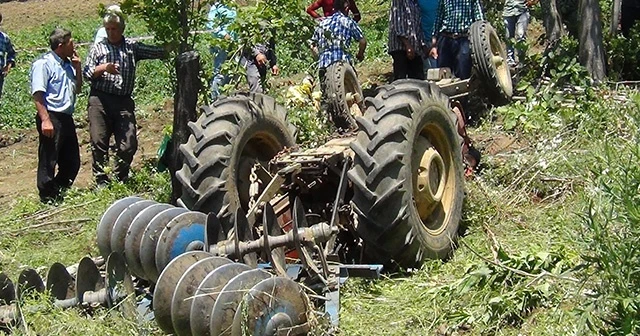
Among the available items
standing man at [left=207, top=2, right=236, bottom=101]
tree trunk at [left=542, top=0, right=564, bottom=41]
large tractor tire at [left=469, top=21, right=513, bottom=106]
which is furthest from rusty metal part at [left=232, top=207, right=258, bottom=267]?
tree trunk at [left=542, top=0, right=564, bottom=41]

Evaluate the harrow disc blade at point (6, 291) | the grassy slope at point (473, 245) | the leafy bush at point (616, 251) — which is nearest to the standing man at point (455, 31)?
the grassy slope at point (473, 245)

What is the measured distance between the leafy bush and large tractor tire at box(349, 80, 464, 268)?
1.74m

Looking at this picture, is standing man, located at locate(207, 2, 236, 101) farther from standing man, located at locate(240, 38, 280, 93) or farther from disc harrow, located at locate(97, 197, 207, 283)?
disc harrow, located at locate(97, 197, 207, 283)

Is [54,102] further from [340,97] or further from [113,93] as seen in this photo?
[340,97]

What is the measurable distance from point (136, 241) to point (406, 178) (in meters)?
1.65

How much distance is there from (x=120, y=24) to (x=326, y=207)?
415 centimetres

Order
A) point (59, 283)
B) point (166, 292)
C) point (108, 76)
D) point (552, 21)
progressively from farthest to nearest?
point (552, 21) → point (108, 76) → point (59, 283) → point (166, 292)

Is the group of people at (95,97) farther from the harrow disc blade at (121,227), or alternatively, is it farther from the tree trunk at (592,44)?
the tree trunk at (592,44)

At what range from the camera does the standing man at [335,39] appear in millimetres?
9625

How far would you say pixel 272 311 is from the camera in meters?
4.75

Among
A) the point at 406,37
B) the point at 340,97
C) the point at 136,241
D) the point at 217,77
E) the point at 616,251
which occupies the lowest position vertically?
the point at 136,241

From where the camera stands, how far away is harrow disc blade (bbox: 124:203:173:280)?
5.86 m

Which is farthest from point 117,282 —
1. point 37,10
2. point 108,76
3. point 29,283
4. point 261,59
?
point 37,10

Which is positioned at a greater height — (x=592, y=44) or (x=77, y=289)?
(x=592, y=44)
